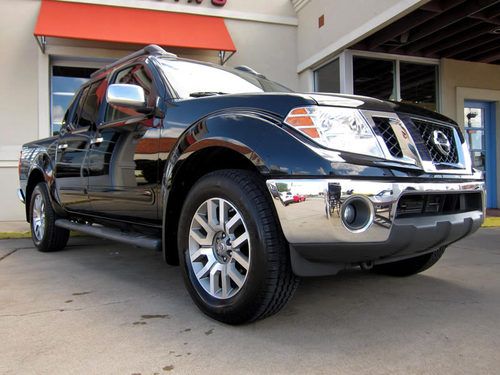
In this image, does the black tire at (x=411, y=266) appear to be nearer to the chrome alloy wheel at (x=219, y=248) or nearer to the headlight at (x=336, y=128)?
the headlight at (x=336, y=128)

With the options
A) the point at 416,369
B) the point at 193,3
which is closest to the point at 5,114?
the point at 193,3

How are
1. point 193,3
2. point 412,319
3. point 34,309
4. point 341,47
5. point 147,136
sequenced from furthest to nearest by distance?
point 193,3 → point 341,47 → point 147,136 → point 34,309 → point 412,319

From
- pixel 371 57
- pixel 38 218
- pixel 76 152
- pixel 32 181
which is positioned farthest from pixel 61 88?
pixel 371 57

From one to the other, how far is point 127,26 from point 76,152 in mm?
5334

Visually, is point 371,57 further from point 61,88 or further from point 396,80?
point 61,88

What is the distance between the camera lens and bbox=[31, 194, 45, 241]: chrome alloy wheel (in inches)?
215

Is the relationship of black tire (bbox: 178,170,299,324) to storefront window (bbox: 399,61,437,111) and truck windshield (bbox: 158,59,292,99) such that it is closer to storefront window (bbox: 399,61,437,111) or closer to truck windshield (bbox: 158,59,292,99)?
truck windshield (bbox: 158,59,292,99)

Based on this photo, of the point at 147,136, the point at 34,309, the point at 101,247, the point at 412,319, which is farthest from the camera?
the point at 101,247

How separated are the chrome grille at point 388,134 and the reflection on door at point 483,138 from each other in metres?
9.19

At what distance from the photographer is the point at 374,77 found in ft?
32.0

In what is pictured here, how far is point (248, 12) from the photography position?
10391mm

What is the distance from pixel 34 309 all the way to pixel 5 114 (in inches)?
280

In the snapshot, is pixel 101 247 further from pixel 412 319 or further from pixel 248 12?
pixel 248 12

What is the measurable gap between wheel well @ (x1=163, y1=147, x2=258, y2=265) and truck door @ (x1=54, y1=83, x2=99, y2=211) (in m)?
1.53
